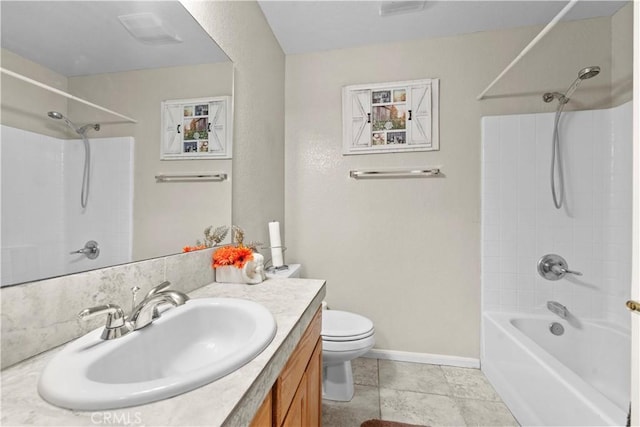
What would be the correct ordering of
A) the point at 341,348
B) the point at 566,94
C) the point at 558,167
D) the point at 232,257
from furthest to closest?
1. the point at 558,167
2. the point at 566,94
3. the point at 341,348
4. the point at 232,257

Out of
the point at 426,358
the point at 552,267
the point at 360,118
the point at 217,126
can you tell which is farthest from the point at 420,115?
the point at 426,358

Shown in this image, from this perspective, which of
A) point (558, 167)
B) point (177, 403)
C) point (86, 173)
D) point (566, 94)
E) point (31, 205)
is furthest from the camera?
point (558, 167)

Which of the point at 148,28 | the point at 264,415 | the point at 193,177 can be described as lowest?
the point at 264,415

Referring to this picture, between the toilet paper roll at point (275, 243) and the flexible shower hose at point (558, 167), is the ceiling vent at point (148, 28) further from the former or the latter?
the flexible shower hose at point (558, 167)

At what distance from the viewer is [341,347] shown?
4.76 feet

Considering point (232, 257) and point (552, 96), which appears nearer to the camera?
point (232, 257)

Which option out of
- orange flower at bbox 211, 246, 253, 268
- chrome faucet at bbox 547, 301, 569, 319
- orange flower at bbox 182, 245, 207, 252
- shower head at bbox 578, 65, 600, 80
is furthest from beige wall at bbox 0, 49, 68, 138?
chrome faucet at bbox 547, 301, 569, 319

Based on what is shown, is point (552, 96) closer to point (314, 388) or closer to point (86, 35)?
point (314, 388)

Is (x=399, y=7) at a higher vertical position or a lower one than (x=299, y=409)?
higher

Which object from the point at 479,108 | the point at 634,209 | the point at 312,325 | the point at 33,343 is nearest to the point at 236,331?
the point at 312,325

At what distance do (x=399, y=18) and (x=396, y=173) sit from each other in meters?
1.03

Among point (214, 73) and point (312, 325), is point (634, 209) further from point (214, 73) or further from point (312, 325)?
point (214, 73)

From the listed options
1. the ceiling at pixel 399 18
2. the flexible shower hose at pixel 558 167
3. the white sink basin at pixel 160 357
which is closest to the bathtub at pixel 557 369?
the flexible shower hose at pixel 558 167

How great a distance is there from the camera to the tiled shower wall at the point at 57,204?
532 millimetres
